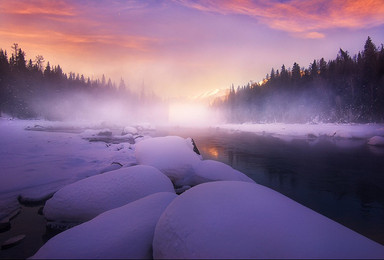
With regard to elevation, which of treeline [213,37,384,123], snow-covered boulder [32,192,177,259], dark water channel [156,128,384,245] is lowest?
dark water channel [156,128,384,245]

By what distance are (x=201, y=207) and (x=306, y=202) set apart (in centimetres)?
552

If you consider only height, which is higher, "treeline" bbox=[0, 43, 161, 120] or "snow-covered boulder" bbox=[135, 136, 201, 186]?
"treeline" bbox=[0, 43, 161, 120]

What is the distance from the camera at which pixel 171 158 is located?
6.91 m

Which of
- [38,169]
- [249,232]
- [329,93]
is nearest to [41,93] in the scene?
[38,169]

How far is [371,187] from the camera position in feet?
24.3

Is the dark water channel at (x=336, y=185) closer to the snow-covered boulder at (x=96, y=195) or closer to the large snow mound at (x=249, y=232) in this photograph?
the large snow mound at (x=249, y=232)

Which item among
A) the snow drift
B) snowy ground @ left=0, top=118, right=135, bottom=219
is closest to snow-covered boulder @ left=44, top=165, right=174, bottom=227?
snowy ground @ left=0, top=118, right=135, bottom=219

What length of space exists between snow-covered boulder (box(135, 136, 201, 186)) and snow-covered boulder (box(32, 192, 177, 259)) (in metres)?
3.63

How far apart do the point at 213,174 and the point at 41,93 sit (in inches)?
2239

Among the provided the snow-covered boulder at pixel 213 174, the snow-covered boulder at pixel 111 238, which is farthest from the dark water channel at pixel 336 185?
the snow-covered boulder at pixel 111 238

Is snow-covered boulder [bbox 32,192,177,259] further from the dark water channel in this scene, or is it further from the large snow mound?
the dark water channel

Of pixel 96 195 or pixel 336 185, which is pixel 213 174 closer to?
pixel 96 195

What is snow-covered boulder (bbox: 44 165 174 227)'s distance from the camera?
3709mm

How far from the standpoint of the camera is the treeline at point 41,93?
3766 centimetres
